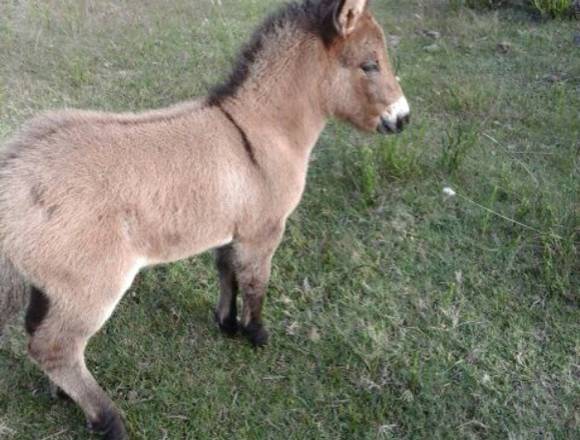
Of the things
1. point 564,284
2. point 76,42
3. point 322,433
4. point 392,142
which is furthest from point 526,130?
point 76,42

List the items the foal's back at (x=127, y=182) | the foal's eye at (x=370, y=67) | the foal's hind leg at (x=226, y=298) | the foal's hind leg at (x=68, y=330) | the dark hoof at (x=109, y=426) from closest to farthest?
1. the foal's back at (x=127, y=182)
2. the foal's hind leg at (x=68, y=330)
3. the dark hoof at (x=109, y=426)
4. the foal's eye at (x=370, y=67)
5. the foal's hind leg at (x=226, y=298)

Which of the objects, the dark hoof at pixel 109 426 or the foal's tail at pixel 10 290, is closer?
the foal's tail at pixel 10 290

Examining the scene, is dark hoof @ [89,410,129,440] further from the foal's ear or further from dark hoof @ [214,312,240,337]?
the foal's ear

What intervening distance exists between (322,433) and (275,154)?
1.42 metres

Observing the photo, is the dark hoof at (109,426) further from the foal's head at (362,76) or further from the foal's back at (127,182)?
the foal's head at (362,76)

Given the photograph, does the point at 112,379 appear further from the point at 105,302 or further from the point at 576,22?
the point at 576,22

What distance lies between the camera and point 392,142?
454cm

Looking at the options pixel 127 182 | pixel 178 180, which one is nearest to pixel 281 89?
pixel 178 180

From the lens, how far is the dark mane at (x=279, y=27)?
3004 millimetres

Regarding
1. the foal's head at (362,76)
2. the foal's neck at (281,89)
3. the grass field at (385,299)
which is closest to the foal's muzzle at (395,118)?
the foal's head at (362,76)

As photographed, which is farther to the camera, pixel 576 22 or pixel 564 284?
pixel 576 22

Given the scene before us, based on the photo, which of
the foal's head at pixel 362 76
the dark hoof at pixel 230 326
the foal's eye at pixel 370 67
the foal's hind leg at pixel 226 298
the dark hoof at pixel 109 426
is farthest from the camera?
the dark hoof at pixel 230 326

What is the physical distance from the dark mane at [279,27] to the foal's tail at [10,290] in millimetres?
1215

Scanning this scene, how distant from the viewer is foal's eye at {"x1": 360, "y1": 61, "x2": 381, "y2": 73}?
3082 mm
